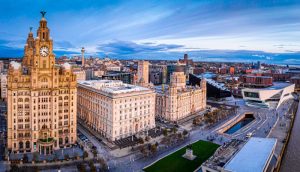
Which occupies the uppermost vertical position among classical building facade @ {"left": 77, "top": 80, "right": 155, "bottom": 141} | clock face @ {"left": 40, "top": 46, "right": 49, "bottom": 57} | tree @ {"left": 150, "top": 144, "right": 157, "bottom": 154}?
clock face @ {"left": 40, "top": 46, "right": 49, "bottom": 57}

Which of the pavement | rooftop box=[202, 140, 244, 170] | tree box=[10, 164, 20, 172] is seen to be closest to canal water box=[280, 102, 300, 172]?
the pavement

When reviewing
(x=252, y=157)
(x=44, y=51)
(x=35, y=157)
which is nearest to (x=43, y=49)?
(x=44, y=51)

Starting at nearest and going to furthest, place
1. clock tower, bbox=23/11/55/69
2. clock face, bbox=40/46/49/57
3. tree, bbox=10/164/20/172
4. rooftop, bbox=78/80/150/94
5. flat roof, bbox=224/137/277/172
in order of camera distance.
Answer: flat roof, bbox=224/137/277/172 → tree, bbox=10/164/20/172 → clock tower, bbox=23/11/55/69 → clock face, bbox=40/46/49/57 → rooftop, bbox=78/80/150/94

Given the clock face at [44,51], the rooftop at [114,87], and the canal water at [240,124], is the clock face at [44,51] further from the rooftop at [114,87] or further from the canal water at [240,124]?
the canal water at [240,124]

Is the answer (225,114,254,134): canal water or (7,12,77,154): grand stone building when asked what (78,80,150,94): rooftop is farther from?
(225,114,254,134): canal water

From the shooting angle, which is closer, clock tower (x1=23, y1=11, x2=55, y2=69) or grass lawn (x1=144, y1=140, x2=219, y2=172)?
grass lawn (x1=144, y1=140, x2=219, y2=172)

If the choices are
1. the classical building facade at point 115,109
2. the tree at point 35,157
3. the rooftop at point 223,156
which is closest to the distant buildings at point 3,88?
the classical building facade at point 115,109
